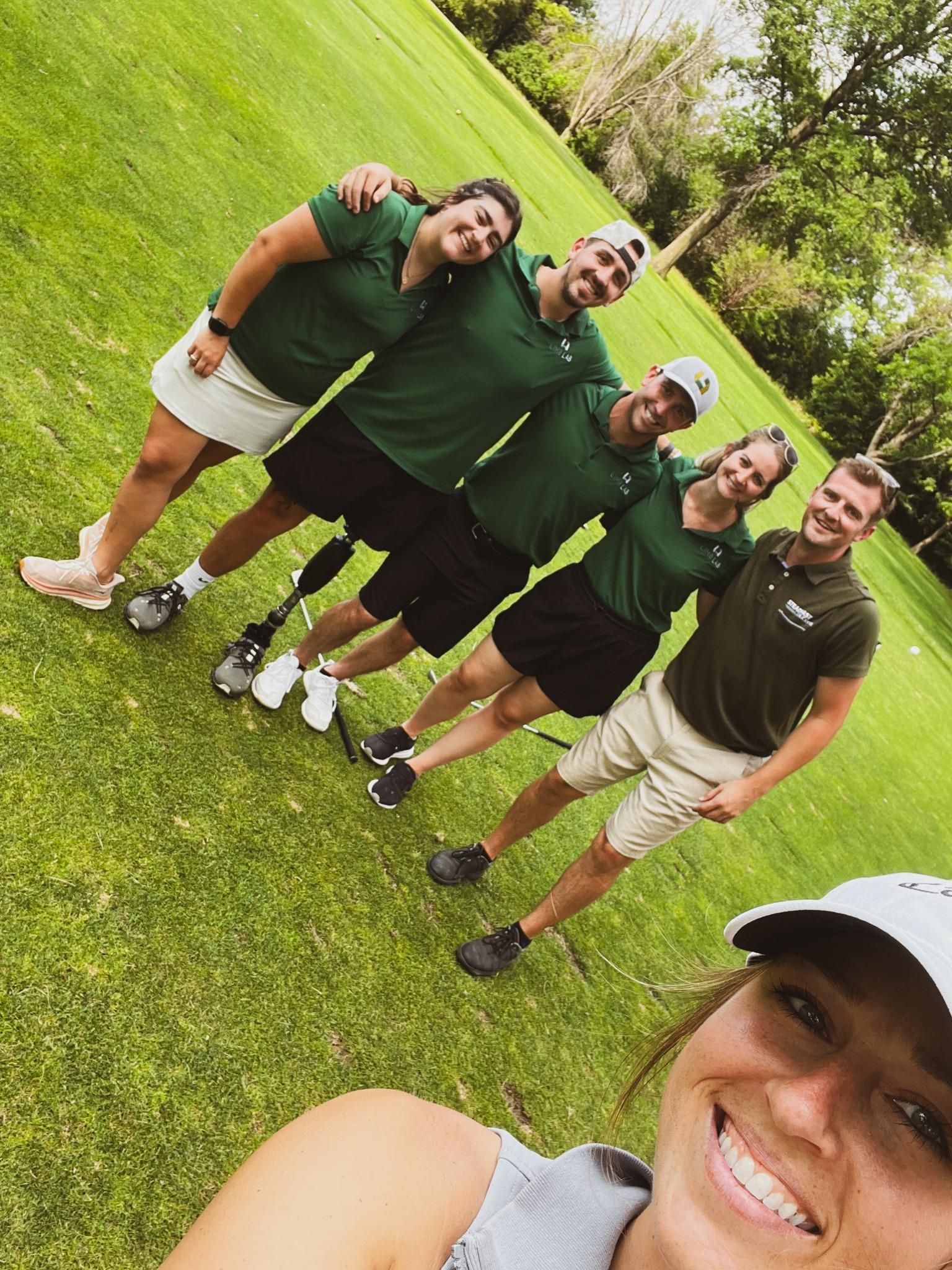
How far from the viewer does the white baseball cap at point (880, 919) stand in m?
1.21

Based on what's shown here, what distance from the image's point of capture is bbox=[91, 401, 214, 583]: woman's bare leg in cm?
333

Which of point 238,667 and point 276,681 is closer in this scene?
point 238,667

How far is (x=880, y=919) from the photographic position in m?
1.26

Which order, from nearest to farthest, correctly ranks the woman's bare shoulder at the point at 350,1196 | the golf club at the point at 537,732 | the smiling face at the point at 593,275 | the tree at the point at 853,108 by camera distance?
1. the woman's bare shoulder at the point at 350,1196
2. the smiling face at the point at 593,275
3. the golf club at the point at 537,732
4. the tree at the point at 853,108

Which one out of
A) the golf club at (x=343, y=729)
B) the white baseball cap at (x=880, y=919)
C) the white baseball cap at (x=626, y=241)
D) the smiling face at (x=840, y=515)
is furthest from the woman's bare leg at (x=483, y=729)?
the white baseball cap at (x=880, y=919)

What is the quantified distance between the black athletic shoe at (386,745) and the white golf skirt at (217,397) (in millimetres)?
1506

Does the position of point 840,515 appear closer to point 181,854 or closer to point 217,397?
point 217,397

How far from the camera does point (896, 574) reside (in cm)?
2208

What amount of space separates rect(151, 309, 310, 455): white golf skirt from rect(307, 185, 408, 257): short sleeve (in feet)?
1.93

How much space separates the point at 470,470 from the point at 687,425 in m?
0.88

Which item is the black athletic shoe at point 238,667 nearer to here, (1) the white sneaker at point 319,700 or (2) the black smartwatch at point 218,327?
(1) the white sneaker at point 319,700

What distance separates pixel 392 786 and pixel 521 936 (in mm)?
844

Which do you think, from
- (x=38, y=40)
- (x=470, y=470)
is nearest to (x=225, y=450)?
(x=470, y=470)

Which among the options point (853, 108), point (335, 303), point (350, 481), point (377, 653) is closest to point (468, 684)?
point (377, 653)
